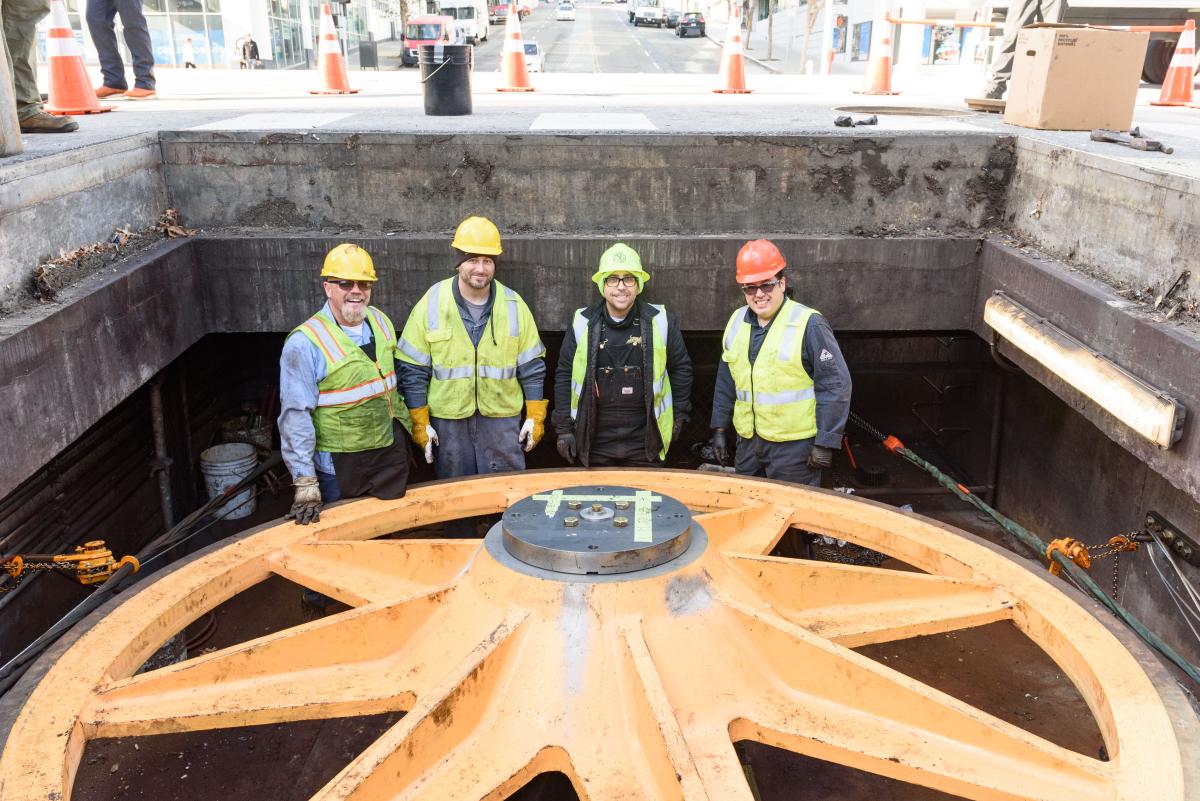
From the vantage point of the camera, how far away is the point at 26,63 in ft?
19.6

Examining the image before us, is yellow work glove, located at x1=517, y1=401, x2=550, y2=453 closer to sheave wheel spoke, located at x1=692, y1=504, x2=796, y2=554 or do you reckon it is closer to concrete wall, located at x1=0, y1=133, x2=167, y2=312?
sheave wheel spoke, located at x1=692, y1=504, x2=796, y2=554

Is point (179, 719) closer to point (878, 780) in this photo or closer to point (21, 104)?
point (878, 780)

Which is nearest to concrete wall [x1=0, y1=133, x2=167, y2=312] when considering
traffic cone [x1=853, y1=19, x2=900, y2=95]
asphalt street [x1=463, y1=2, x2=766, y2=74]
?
traffic cone [x1=853, y1=19, x2=900, y2=95]

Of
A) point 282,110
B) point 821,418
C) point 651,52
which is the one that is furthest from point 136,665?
point 651,52

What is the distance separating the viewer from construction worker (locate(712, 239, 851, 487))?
4.83m

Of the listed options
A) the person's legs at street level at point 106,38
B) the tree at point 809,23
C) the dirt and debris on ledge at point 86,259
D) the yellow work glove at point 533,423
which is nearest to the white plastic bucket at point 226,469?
the dirt and debris on ledge at point 86,259

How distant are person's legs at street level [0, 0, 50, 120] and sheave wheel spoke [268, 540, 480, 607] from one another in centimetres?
365

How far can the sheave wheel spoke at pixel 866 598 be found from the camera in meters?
3.43

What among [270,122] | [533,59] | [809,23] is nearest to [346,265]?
[270,122]

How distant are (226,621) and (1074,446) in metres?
5.14

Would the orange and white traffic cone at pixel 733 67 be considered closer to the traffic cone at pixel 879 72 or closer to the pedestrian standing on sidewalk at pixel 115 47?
the traffic cone at pixel 879 72

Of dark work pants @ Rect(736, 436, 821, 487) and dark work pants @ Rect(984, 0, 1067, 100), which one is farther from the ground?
dark work pants @ Rect(984, 0, 1067, 100)

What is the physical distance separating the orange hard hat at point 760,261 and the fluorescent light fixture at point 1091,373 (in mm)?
1354

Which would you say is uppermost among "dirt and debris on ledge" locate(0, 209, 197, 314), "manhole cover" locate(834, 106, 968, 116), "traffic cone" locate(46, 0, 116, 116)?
"traffic cone" locate(46, 0, 116, 116)
